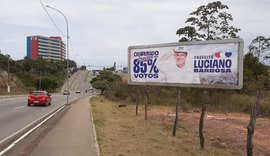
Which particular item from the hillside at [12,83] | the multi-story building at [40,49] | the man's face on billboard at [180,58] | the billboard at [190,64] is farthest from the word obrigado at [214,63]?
the multi-story building at [40,49]

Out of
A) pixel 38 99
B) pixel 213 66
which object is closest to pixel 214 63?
pixel 213 66

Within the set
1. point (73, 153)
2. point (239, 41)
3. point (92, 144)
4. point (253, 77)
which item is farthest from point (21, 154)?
point (253, 77)

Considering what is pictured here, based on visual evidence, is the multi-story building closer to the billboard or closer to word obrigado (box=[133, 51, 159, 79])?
word obrigado (box=[133, 51, 159, 79])

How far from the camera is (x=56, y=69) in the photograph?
157 meters

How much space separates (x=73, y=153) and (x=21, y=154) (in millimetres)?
1360

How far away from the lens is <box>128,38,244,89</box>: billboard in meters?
13.4

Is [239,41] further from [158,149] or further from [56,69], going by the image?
[56,69]

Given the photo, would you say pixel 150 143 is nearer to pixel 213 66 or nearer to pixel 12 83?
pixel 213 66

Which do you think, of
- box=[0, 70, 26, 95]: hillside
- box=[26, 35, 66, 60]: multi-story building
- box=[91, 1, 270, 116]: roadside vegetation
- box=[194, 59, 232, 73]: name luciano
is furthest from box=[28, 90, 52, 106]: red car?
box=[26, 35, 66, 60]: multi-story building

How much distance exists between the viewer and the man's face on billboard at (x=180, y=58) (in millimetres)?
15125

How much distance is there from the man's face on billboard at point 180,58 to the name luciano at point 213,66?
557 mm

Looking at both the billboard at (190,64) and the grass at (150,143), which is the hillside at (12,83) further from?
the billboard at (190,64)

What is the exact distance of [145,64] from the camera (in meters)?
17.5

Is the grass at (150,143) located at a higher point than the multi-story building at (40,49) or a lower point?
lower
